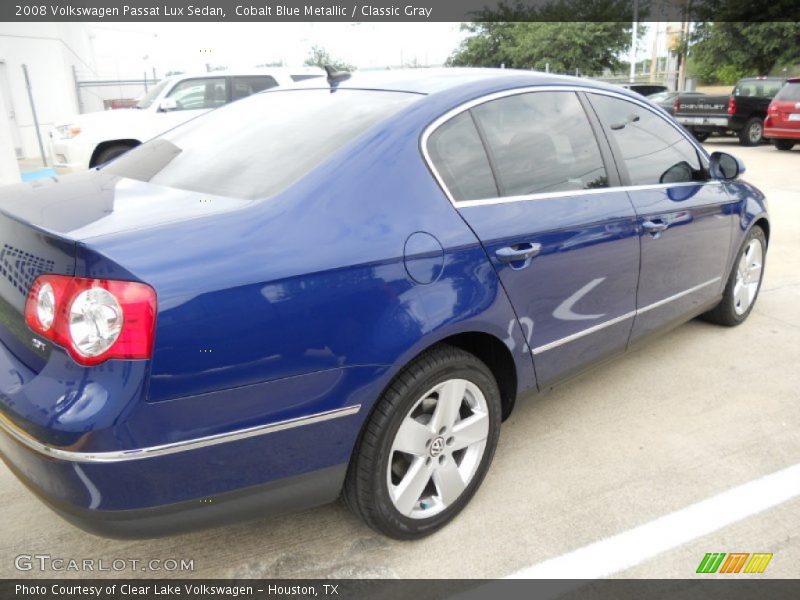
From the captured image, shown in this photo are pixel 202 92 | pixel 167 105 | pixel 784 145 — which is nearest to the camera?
pixel 167 105

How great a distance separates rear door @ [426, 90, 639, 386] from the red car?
14029mm

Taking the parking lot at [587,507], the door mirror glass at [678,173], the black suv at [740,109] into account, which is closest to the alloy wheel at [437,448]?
the parking lot at [587,507]

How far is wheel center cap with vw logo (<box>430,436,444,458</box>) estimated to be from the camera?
91.7 inches

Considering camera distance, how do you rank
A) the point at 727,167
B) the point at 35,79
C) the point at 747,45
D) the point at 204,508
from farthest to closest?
the point at 747,45, the point at 35,79, the point at 727,167, the point at 204,508

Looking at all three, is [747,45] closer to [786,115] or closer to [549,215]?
[786,115]

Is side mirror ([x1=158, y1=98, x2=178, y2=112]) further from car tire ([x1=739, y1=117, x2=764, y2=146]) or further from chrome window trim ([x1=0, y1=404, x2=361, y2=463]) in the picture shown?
car tire ([x1=739, y1=117, x2=764, y2=146])

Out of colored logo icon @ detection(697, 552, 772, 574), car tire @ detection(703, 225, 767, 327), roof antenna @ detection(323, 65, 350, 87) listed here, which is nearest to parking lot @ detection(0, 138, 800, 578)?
colored logo icon @ detection(697, 552, 772, 574)

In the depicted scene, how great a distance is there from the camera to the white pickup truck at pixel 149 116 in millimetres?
8367

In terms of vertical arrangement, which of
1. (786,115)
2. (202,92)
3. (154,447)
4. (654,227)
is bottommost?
(786,115)

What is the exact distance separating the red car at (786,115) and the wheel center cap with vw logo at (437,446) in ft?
50.2

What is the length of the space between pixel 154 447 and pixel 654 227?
2.49 metres

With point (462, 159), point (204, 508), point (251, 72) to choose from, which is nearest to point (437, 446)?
point (204, 508)

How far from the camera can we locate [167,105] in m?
9.09

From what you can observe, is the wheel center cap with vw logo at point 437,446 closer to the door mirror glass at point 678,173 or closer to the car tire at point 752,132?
the door mirror glass at point 678,173
